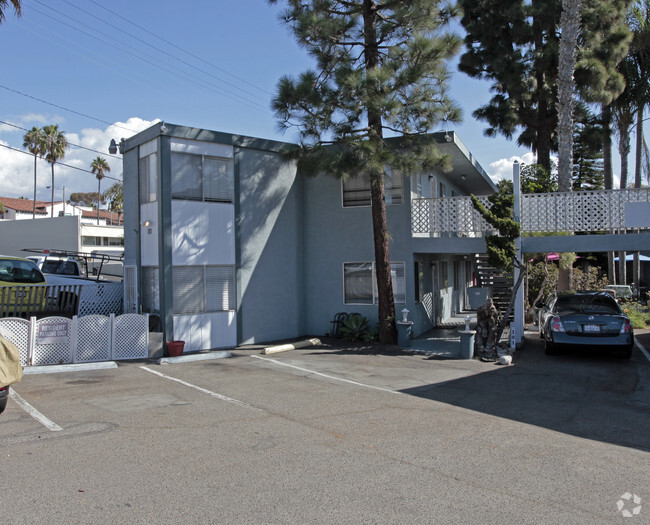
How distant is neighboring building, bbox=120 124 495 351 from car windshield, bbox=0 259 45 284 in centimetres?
252

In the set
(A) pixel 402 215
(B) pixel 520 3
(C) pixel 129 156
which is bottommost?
(A) pixel 402 215

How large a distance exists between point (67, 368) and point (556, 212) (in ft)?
39.7

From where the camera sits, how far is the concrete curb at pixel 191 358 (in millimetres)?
12480

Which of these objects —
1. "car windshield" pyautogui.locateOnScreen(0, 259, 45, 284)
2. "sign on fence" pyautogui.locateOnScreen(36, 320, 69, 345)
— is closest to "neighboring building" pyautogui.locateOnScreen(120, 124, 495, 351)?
"sign on fence" pyautogui.locateOnScreen(36, 320, 69, 345)

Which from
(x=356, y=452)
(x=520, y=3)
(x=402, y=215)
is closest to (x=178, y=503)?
(x=356, y=452)

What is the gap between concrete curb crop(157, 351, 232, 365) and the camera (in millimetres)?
12480

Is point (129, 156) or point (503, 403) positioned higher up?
point (129, 156)

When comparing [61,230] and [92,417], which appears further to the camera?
→ [61,230]

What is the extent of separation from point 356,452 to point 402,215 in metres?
10.5

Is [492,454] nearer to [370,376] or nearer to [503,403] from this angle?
[503,403]

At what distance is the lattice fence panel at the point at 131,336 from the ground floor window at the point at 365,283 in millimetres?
6075

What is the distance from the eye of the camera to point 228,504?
14.9 ft

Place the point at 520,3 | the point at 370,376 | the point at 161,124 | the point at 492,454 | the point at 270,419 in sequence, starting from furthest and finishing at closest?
the point at 520,3, the point at 161,124, the point at 370,376, the point at 270,419, the point at 492,454

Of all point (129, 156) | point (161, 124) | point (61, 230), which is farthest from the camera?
point (61, 230)
